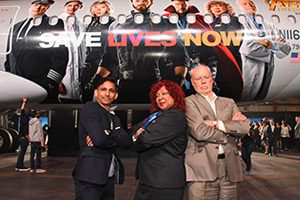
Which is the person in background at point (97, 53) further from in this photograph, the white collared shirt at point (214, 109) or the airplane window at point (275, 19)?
the white collared shirt at point (214, 109)

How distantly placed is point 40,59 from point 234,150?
532 cm

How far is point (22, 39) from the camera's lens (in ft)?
25.1

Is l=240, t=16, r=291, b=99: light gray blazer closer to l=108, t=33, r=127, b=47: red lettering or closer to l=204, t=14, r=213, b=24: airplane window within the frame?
l=204, t=14, r=213, b=24: airplane window

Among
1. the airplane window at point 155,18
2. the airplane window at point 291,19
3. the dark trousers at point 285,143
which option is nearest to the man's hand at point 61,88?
the airplane window at point 155,18

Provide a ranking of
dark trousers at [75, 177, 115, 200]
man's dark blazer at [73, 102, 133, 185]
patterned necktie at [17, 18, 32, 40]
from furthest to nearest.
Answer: patterned necktie at [17, 18, 32, 40] < dark trousers at [75, 177, 115, 200] < man's dark blazer at [73, 102, 133, 185]

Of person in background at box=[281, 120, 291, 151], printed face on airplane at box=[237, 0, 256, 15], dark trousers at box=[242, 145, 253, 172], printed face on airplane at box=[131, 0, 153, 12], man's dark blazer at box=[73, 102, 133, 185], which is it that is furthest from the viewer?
person in background at box=[281, 120, 291, 151]

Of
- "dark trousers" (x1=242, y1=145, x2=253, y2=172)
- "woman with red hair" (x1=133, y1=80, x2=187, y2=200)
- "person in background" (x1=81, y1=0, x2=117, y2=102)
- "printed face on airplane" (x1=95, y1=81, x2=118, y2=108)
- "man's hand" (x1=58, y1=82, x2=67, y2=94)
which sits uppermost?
"person in background" (x1=81, y1=0, x2=117, y2=102)

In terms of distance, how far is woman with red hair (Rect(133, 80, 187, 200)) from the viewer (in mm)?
3230

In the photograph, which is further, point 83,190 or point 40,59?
point 40,59

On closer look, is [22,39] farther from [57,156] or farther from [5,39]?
[57,156]

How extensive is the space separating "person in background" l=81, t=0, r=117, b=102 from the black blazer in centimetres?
420

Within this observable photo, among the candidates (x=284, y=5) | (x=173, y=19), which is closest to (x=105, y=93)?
(x=173, y=19)

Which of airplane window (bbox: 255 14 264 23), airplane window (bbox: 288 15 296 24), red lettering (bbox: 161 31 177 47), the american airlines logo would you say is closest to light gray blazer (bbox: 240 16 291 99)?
airplane window (bbox: 255 14 264 23)

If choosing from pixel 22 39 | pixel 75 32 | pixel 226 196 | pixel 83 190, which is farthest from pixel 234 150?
pixel 22 39
